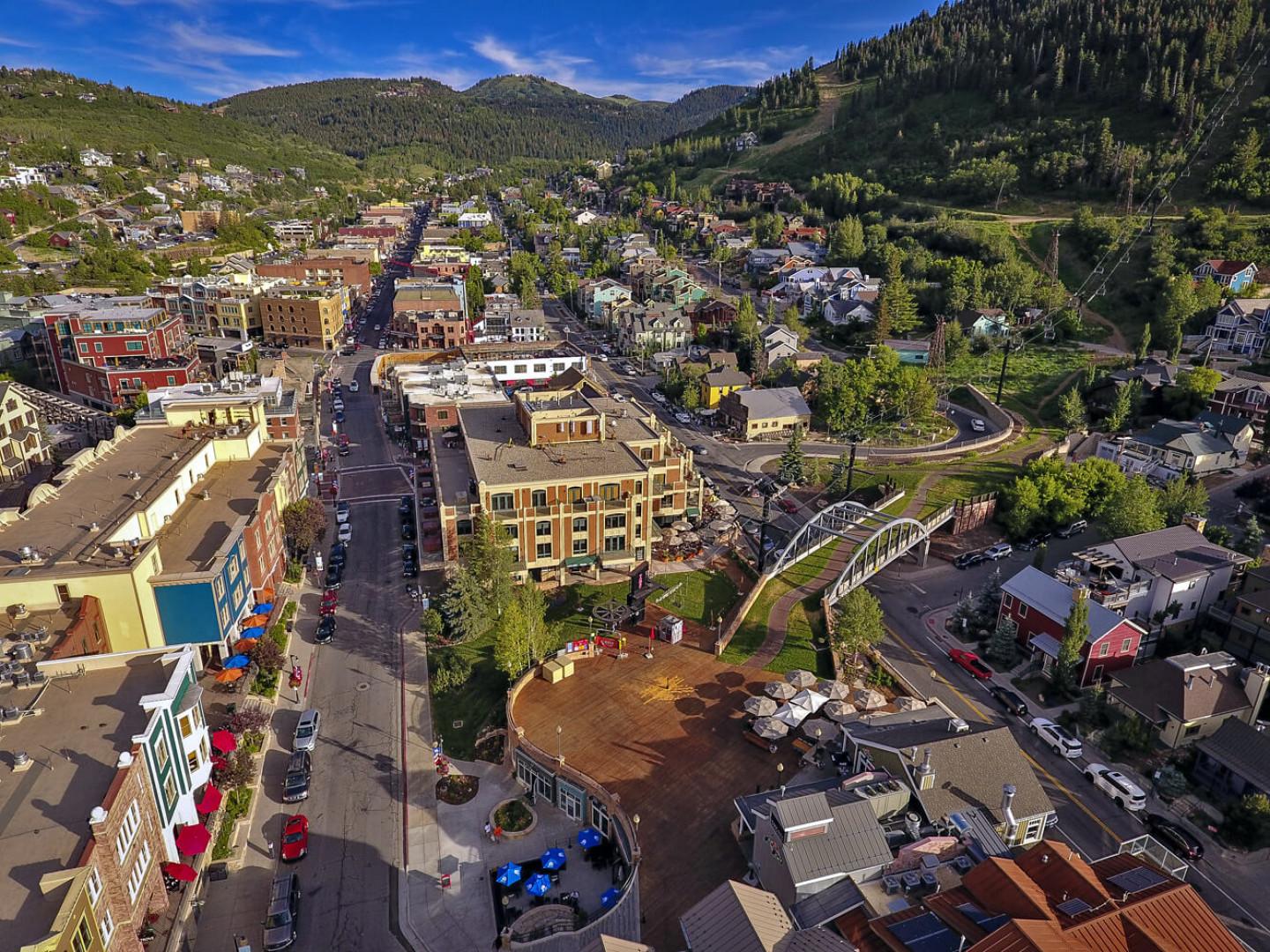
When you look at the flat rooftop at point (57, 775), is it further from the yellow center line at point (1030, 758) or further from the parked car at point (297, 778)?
the yellow center line at point (1030, 758)

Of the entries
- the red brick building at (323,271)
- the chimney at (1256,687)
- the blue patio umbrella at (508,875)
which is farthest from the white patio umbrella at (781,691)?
the red brick building at (323,271)

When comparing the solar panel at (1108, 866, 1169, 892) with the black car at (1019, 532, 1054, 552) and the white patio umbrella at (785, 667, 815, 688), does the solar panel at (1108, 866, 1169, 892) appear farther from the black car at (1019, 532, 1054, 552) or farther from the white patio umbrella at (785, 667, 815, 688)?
the black car at (1019, 532, 1054, 552)

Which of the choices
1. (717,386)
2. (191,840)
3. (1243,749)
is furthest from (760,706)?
(717,386)

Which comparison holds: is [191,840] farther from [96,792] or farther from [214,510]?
[214,510]

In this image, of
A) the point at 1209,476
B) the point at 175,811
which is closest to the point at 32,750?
the point at 175,811

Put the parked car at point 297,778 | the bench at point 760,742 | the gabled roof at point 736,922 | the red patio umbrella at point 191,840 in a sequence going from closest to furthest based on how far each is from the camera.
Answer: the gabled roof at point 736,922 < the red patio umbrella at point 191,840 < the parked car at point 297,778 < the bench at point 760,742
